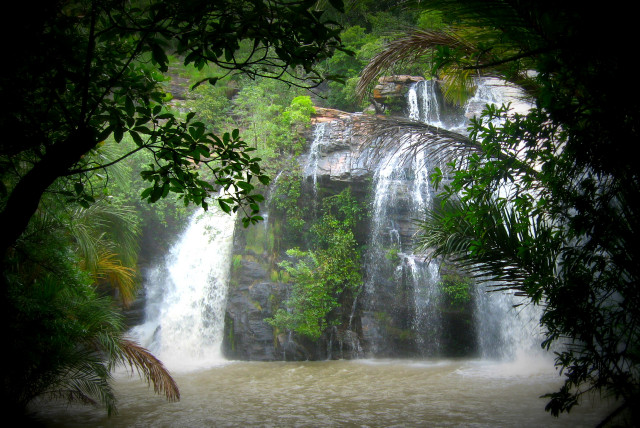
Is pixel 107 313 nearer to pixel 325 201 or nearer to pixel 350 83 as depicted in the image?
pixel 325 201

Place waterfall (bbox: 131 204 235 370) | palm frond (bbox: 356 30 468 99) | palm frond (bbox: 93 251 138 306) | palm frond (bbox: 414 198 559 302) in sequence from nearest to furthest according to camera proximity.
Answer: palm frond (bbox: 414 198 559 302) < palm frond (bbox: 356 30 468 99) < palm frond (bbox: 93 251 138 306) < waterfall (bbox: 131 204 235 370)

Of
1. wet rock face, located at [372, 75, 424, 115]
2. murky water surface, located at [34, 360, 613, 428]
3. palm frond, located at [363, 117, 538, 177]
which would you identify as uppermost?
wet rock face, located at [372, 75, 424, 115]

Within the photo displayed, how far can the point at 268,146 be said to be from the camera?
12.6 meters

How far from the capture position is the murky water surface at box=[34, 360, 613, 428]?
5.42 metres

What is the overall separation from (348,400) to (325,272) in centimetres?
452

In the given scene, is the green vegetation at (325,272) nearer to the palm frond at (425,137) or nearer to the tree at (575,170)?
the palm frond at (425,137)

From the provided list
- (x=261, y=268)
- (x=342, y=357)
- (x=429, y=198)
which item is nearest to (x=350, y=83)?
(x=429, y=198)

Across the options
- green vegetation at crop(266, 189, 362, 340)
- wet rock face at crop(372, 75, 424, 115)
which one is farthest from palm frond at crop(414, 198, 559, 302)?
wet rock face at crop(372, 75, 424, 115)

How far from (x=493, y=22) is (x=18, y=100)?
282 centimetres

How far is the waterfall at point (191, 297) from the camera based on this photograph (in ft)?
35.7

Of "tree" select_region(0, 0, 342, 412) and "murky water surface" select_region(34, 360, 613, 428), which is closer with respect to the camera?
"tree" select_region(0, 0, 342, 412)

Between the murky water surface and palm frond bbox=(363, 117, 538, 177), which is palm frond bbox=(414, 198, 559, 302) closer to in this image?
palm frond bbox=(363, 117, 538, 177)

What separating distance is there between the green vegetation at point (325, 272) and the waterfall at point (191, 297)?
6.35 feet

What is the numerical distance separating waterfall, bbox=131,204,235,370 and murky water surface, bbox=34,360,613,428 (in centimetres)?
185
